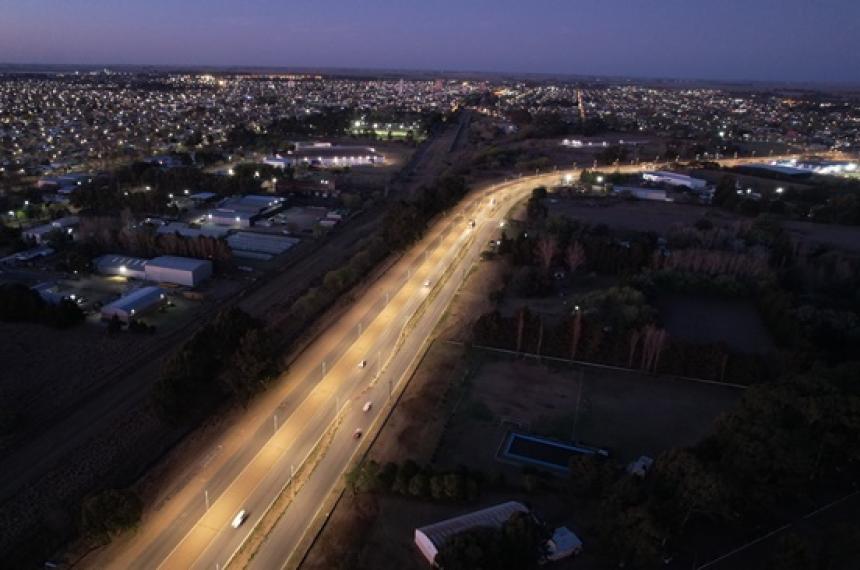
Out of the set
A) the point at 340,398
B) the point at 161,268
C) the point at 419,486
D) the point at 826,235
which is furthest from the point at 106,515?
the point at 826,235

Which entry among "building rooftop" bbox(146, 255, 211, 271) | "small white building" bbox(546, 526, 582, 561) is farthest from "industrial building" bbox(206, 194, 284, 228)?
"small white building" bbox(546, 526, 582, 561)

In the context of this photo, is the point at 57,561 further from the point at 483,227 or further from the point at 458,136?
the point at 458,136

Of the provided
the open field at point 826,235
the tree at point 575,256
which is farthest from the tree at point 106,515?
the open field at point 826,235

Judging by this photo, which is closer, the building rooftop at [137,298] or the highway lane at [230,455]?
the highway lane at [230,455]

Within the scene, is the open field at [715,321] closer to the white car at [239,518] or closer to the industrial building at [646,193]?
the white car at [239,518]

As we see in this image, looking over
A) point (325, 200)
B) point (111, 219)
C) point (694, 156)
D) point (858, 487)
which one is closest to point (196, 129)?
point (325, 200)

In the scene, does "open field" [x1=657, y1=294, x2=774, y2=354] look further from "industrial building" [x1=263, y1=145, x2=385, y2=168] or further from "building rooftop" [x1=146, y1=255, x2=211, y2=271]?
"industrial building" [x1=263, y1=145, x2=385, y2=168]
